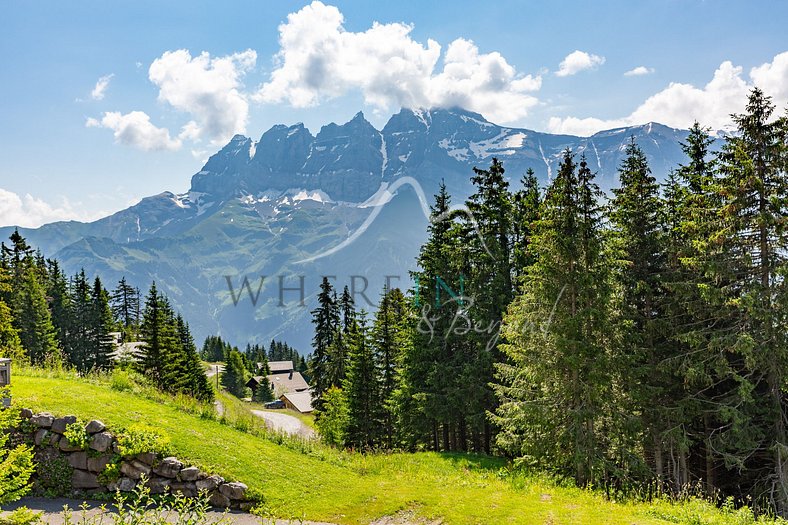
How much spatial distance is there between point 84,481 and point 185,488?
2440 millimetres

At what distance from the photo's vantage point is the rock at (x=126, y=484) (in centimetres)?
1082

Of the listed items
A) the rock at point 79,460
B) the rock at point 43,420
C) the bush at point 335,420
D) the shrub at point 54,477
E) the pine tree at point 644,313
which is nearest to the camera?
the shrub at point 54,477

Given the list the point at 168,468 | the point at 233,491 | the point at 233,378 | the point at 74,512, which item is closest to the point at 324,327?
the point at 168,468

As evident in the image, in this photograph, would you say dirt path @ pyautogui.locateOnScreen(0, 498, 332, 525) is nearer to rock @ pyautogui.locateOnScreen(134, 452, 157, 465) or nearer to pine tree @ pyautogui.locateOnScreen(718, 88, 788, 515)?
rock @ pyautogui.locateOnScreen(134, 452, 157, 465)

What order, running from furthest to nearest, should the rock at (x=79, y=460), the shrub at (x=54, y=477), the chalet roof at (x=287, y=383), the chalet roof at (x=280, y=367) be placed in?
the chalet roof at (x=280, y=367) → the chalet roof at (x=287, y=383) → the rock at (x=79, y=460) → the shrub at (x=54, y=477)

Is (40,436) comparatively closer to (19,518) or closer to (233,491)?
(233,491)

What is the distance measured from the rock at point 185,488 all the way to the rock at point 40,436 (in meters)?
3.47

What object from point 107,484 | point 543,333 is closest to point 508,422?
point 543,333

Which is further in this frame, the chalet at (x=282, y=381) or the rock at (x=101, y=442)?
the chalet at (x=282, y=381)

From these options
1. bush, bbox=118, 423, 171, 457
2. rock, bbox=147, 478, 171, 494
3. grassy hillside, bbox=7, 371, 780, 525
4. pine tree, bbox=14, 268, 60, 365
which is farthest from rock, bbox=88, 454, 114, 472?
pine tree, bbox=14, 268, 60, 365

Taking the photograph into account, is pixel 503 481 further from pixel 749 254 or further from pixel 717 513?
pixel 749 254

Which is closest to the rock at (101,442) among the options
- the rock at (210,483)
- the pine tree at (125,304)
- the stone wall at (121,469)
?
the stone wall at (121,469)

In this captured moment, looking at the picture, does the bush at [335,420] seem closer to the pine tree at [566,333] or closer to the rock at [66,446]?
the pine tree at [566,333]

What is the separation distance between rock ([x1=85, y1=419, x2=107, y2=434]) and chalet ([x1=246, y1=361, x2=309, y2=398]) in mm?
88127
